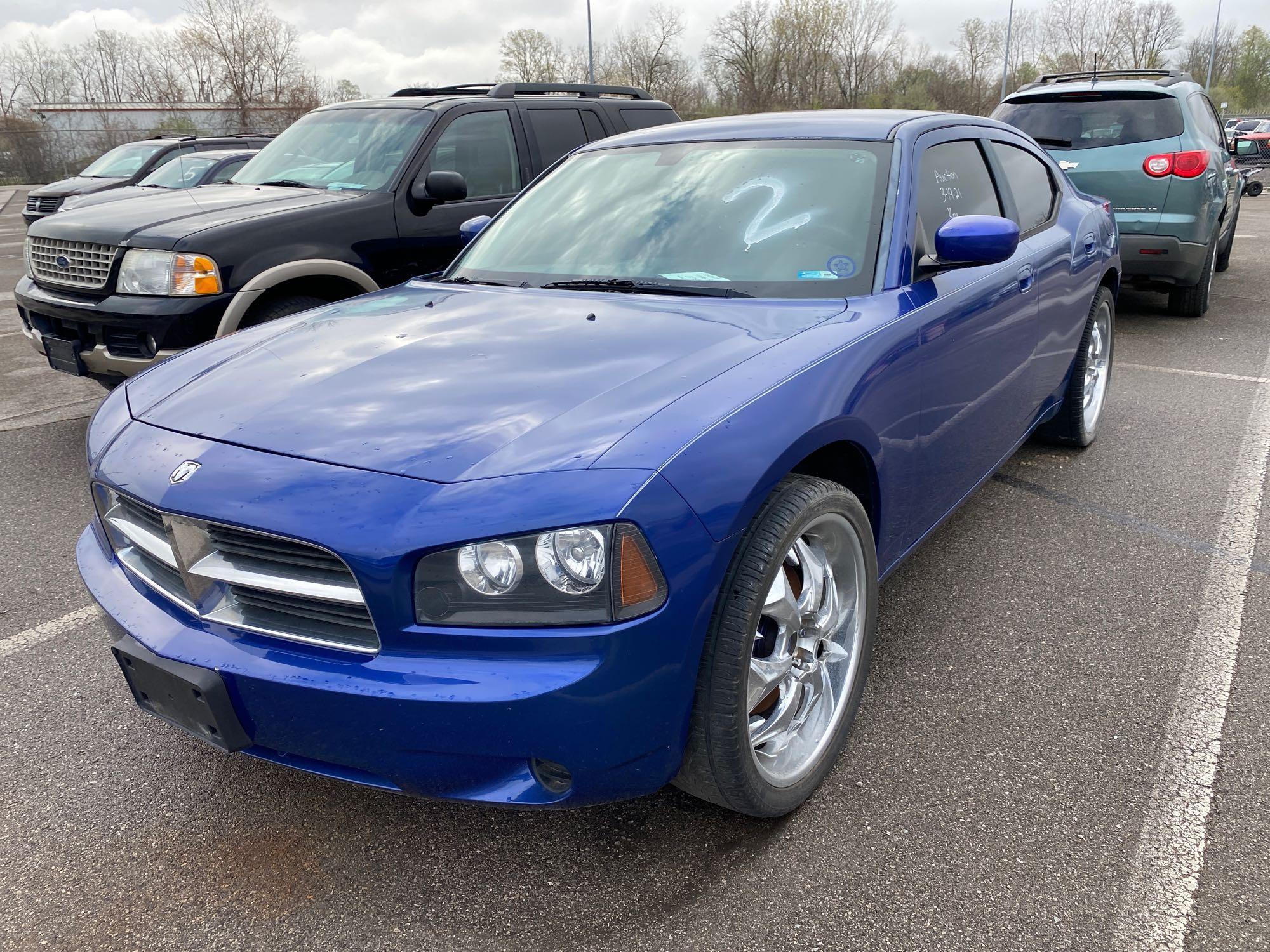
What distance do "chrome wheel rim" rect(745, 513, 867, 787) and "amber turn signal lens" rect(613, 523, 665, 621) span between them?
1.33ft

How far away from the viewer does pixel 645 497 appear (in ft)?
5.63

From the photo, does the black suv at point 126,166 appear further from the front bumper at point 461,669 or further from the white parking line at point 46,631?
the front bumper at point 461,669

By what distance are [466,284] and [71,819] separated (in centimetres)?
188

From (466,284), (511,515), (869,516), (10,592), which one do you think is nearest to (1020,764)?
(869,516)

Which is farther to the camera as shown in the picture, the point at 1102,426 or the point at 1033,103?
the point at 1033,103

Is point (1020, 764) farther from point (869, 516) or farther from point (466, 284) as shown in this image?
point (466, 284)

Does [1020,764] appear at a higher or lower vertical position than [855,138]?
lower

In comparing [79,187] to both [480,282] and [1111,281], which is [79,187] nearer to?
[480,282]

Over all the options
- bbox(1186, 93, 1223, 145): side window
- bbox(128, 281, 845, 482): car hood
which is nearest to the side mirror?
bbox(128, 281, 845, 482): car hood

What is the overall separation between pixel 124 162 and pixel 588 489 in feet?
51.1

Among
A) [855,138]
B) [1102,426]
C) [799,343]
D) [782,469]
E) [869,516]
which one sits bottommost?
[1102,426]

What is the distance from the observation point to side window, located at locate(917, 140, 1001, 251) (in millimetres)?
2986

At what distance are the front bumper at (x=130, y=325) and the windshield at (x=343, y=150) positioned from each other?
1379 mm

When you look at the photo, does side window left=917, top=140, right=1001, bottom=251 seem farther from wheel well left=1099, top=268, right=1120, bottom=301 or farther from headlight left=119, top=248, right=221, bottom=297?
headlight left=119, top=248, right=221, bottom=297
